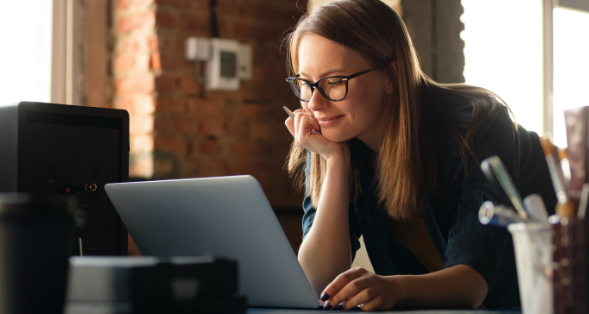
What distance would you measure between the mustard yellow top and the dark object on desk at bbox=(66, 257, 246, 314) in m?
0.83

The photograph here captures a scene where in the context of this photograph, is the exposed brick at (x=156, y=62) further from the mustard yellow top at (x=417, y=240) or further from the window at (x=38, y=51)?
the mustard yellow top at (x=417, y=240)

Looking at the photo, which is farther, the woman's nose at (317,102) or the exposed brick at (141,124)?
the exposed brick at (141,124)

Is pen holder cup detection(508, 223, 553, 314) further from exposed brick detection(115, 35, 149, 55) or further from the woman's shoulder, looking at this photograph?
exposed brick detection(115, 35, 149, 55)

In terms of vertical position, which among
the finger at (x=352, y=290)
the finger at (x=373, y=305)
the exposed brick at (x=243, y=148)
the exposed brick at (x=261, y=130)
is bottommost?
the finger at (x=373, y=305)

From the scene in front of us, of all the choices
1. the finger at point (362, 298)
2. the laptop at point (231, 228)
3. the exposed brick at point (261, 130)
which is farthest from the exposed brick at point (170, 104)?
the finger at point (362, 298)

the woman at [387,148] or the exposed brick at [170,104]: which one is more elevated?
the exposed brick at [170,104]

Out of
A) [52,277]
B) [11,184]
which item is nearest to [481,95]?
[11,184]

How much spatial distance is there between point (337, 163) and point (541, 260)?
85 centimetres

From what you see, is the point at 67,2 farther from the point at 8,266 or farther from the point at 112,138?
the point at 8,266

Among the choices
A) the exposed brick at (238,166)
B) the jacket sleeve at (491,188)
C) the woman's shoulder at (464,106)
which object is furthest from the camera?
the exposed brick at (238,166)

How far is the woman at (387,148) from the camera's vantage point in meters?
1.17

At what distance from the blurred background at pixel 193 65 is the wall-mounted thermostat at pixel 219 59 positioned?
0.04 meters

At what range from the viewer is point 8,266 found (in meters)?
0.45

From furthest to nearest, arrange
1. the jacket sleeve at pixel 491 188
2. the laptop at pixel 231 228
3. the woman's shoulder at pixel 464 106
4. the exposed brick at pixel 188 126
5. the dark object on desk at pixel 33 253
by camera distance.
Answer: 1. the exposed brick at pixel 188 126
2. the woman's shoulder at pixel 464 106
3. the jacket sleeve at pixel 491 188
4. the laptop at pixel 231 228
5. the dark object on desk at pixel 33 253
